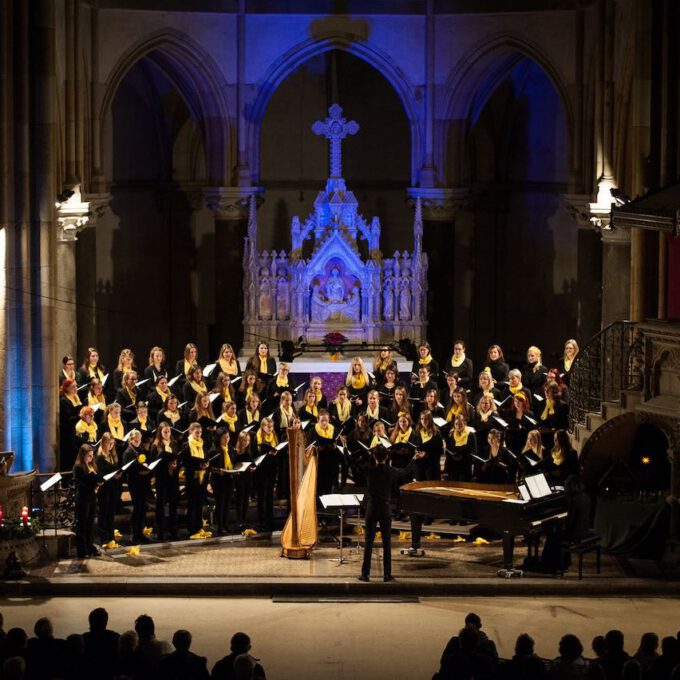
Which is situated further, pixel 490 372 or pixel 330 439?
pixel 490 372

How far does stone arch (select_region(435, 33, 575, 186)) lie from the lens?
24.4 metres

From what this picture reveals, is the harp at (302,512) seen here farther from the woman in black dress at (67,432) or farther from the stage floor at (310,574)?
the woman in black dress at (67,432)

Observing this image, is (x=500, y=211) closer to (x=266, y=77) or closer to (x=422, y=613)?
(x=266, y=77)

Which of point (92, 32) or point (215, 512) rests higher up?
point (92, 32)

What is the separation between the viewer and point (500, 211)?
27.3 m

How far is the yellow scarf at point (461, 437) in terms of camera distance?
1875 cm

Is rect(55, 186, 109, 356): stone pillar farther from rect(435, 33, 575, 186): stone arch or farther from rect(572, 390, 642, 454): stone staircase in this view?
rect(572, 390, 642, 454): stone staircase

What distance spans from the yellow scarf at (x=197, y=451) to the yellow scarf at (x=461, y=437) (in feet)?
8.46

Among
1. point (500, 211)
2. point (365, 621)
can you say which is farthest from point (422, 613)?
point (500, 211)

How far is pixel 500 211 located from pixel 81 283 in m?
6.82

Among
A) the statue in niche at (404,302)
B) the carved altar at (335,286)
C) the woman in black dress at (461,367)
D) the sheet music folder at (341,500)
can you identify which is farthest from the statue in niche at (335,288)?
the sheet music folder at (341,500)

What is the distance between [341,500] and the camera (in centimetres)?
1703

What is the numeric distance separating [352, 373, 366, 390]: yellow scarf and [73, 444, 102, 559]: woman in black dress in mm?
3881

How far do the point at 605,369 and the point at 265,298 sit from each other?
695 centimetres
